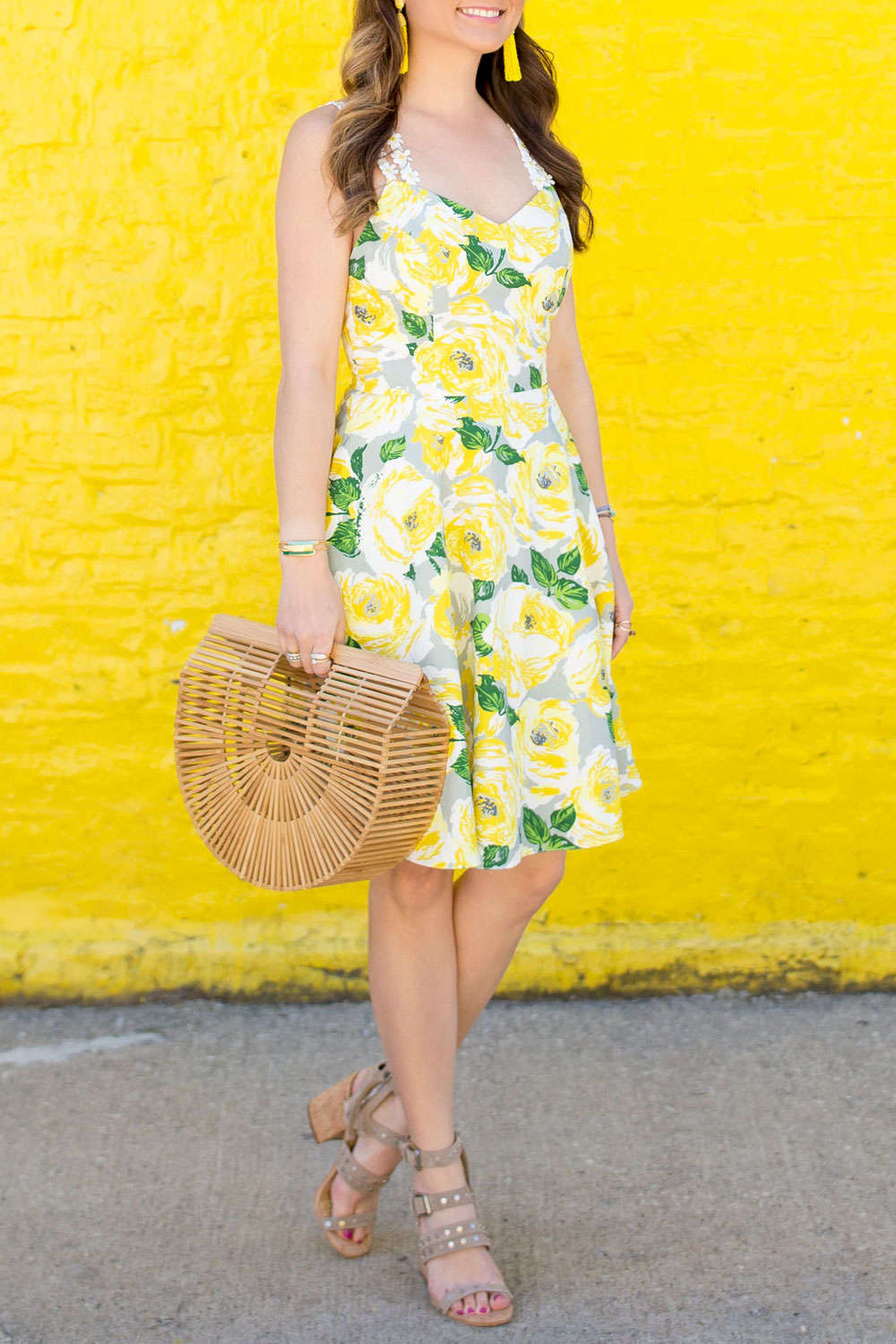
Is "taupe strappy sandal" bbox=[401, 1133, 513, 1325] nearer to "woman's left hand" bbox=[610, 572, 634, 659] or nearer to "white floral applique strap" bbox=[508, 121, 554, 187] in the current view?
"woman's left hand" bbox=[610, 572, 634, 659]

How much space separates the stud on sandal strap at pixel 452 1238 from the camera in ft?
7.70

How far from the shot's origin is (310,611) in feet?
7.15

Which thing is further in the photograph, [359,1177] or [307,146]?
[359,1177]

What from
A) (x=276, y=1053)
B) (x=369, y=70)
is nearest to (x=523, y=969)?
(x=276, y=1053)

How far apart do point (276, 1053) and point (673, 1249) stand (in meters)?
1.11

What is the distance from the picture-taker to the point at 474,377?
2.25 metres

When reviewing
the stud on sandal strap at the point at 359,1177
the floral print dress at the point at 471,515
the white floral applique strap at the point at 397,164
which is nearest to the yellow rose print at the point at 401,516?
the floral print dress at the point at 471,515

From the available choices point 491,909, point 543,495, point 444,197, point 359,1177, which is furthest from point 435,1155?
point 444,197

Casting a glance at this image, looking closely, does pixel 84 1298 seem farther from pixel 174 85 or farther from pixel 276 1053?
pixel 174 85

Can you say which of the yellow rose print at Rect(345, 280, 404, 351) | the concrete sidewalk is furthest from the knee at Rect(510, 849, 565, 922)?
the yellow rose print at Rect(345, 280, 404, 351)

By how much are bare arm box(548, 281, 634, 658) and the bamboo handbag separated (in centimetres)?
63

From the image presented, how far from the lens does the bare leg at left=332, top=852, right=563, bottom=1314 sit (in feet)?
7.68

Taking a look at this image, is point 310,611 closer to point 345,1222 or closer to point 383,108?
point 383,108

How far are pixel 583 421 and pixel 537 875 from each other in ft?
2.69
